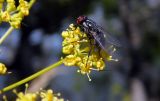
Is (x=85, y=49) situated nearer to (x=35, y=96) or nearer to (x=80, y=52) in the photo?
(x=80, y=52)

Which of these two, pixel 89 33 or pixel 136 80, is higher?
pixel 89 33

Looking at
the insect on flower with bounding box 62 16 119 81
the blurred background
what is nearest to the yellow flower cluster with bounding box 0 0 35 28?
the insect on flower with bounding box 62 16 119 81

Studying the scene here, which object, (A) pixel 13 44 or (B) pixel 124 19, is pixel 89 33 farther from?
(A) pixel 13 44

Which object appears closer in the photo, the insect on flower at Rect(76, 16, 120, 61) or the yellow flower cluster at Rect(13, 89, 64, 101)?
the yellow flower cluster at Rect(13, 89, 64, 101)

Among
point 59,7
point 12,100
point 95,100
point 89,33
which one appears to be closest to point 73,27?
point 89,33

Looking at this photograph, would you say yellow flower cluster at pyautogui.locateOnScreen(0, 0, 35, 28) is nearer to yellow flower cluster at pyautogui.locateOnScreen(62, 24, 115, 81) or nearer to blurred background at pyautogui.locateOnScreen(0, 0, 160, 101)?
yellow flower cluster at pyautogui.locateOnScreen(62, 24, 115, 81)

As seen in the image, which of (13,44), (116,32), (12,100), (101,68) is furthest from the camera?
(116,32)
